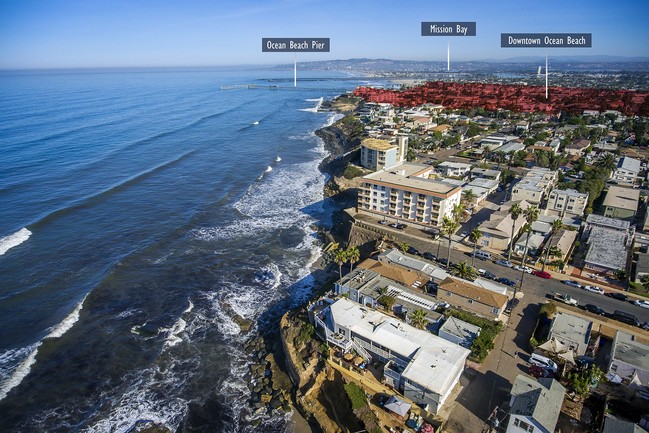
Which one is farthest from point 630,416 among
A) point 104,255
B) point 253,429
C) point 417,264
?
point 104,255

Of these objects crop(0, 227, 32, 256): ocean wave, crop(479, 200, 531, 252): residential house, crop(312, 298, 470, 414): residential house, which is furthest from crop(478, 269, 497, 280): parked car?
crop(0, 227, 32, 256): ocean wave

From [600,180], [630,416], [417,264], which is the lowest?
[630,416]

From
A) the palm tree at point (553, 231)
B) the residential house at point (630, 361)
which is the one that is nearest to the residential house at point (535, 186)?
the palm tree at point (553, 231)

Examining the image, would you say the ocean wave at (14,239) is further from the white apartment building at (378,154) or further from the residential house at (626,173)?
the residential house at (626,173)

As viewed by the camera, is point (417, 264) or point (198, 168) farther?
point (198, 168)

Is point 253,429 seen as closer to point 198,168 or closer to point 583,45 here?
point 198,168

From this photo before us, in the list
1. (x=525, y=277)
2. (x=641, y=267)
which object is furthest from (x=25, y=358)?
(x=641, y=267)
